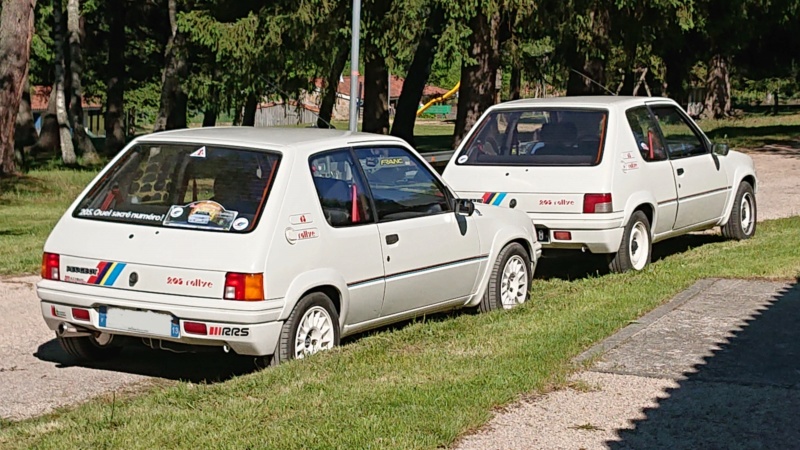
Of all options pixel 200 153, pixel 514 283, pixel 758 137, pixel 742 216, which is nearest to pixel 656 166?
pixel 742 216

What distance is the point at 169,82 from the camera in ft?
121

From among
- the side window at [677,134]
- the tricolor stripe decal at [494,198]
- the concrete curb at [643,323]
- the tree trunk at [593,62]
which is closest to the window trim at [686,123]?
the side window at [677,134]


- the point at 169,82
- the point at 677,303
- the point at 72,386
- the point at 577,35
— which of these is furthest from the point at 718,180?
the point at 169,82

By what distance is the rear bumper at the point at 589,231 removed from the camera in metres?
11.7

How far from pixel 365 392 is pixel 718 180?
779 centimetres

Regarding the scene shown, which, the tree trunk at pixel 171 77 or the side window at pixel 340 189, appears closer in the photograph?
the side window at pixel 340 189

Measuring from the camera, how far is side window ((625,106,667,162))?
40.8 feet

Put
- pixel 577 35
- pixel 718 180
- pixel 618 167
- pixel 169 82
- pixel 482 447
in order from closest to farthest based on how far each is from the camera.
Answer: pixel 482 447, pixel 618 167, pixel 718 180, pixel 577 35, pixel 169 82

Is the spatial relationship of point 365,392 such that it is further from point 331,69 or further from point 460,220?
point 331,69

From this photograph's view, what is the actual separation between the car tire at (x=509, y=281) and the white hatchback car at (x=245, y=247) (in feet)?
2.42

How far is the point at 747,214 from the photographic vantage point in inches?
576

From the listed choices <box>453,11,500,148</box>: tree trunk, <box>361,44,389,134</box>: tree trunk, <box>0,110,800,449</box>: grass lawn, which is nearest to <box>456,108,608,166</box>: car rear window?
<box>0,110,800,449</box>: grass lawn

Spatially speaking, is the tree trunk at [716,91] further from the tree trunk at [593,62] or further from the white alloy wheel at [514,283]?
the white alloy wheel at [514,283]

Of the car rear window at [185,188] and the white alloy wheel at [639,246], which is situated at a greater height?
the car rear window at [185,188]
